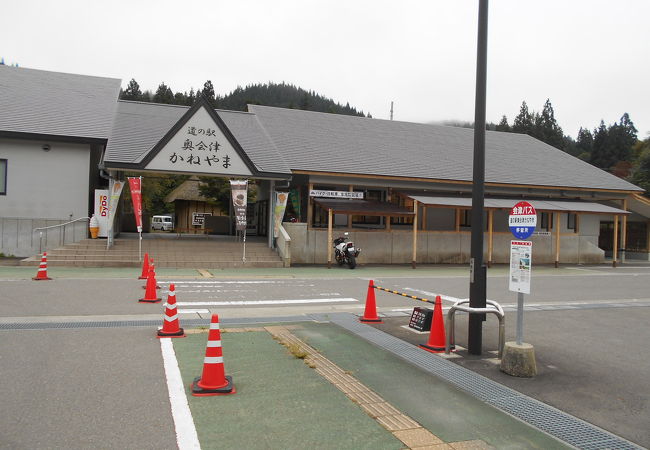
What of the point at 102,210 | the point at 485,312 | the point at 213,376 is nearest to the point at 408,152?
the point at 102,210

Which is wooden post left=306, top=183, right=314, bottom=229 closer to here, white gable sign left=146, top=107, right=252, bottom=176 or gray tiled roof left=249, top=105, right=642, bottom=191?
gray tiled roof left=249, top=105, right=642, bottom=191

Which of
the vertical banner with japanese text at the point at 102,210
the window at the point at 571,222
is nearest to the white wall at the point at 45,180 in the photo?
the vertical banner with japanese text at the point at 102,210

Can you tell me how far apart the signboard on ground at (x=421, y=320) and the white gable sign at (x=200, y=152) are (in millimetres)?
13668

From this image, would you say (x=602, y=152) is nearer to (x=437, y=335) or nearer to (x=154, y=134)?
(x=154, y=134)

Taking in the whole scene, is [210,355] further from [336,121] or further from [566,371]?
[336,121]

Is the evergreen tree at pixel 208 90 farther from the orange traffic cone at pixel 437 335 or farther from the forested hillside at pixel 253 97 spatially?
the orange traffic cone at pixel 437 335

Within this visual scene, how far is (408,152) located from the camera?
2714 cm

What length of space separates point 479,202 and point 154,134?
18.8 meters

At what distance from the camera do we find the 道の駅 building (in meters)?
20.7

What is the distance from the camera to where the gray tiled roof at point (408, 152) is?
23875 millimetres

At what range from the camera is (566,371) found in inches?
261

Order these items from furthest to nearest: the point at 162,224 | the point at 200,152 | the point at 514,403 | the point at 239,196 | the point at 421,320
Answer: the point at 162,224
the point at 200,152
the point at 239,196
the point at 421,320
the point at 514,403

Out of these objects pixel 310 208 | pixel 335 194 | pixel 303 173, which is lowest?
pixel 310 208

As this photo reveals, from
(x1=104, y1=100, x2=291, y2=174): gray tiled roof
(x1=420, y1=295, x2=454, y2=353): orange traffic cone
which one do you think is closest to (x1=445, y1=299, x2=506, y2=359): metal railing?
(x1=420, y1=295, x2=454, y2=353): orange traffic cone
